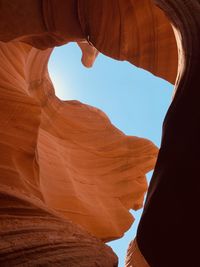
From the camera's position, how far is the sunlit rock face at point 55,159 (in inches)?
114

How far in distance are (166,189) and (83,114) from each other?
819cm

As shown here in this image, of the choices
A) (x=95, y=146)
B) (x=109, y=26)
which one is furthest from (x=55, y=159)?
(x=109, y=26)

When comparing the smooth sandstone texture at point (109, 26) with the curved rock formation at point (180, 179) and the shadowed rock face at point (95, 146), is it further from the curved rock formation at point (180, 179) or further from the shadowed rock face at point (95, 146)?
the curved rock formation at point (180, 179)

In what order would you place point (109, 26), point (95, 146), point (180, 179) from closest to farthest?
1. point (180, 179)
2. point (109, 26)
3. point (95, 146)

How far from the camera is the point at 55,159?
798cm

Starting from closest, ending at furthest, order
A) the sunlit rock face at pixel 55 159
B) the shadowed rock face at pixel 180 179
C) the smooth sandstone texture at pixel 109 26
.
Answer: the shadowed rock face at pixel 180 179 < the sunlit rock face at pixel 55 159 < the smooth sandstone texture at pixel 109 26

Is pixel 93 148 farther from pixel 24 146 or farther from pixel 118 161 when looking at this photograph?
pixel 24 146

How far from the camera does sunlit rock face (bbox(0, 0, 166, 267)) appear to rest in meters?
2.90

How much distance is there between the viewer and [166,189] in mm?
2771

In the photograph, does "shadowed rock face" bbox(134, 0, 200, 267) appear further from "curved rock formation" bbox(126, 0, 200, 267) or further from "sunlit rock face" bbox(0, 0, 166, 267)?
"sunlit rock face" bbox(0, 0, 166, 267)

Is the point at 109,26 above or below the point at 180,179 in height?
above

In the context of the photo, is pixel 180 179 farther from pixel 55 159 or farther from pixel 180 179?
pixel 55 159

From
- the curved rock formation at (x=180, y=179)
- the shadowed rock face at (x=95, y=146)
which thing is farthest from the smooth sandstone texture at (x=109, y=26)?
the curved rock formation at (x=180, y=179)

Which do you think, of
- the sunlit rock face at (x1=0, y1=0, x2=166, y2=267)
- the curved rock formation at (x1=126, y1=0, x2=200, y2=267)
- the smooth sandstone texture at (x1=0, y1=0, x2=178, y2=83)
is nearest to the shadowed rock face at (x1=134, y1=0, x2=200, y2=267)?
the curved rock formation at (x1=126, y1=0, x2=200, y2=267)
